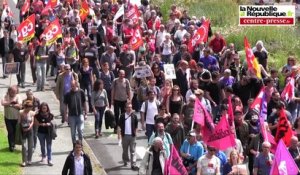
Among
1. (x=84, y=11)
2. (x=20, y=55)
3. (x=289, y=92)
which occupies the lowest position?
(x=289, y=92)

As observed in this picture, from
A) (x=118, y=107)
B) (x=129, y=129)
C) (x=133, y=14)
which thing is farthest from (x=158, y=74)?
(x=133, y=14)

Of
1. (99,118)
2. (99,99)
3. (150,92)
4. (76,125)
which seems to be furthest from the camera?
Answer: (99,118)

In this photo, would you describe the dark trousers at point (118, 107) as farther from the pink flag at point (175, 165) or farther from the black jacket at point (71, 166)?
the pink flag at point (175, 165)

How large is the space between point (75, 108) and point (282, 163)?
22.9ft

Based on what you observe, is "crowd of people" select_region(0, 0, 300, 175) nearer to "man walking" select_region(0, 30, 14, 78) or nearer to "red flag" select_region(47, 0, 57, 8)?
"man walking" select_region(0, 30, 14, 78)

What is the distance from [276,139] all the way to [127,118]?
3.28m

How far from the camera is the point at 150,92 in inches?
974

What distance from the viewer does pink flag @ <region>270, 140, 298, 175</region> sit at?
61.8ft

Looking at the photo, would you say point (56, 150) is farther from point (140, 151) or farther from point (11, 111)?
point (140, 151)

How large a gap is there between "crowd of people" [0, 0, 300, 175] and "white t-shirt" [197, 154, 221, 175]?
0.7 inches

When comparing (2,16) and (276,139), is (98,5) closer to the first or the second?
(2,16)

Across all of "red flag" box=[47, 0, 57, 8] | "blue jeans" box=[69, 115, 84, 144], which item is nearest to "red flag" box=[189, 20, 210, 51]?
"blue jeans" box=[69, 115, 84, 144]

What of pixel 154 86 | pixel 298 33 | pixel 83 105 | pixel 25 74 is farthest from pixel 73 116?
pixel 298 33

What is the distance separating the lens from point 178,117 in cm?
2233
